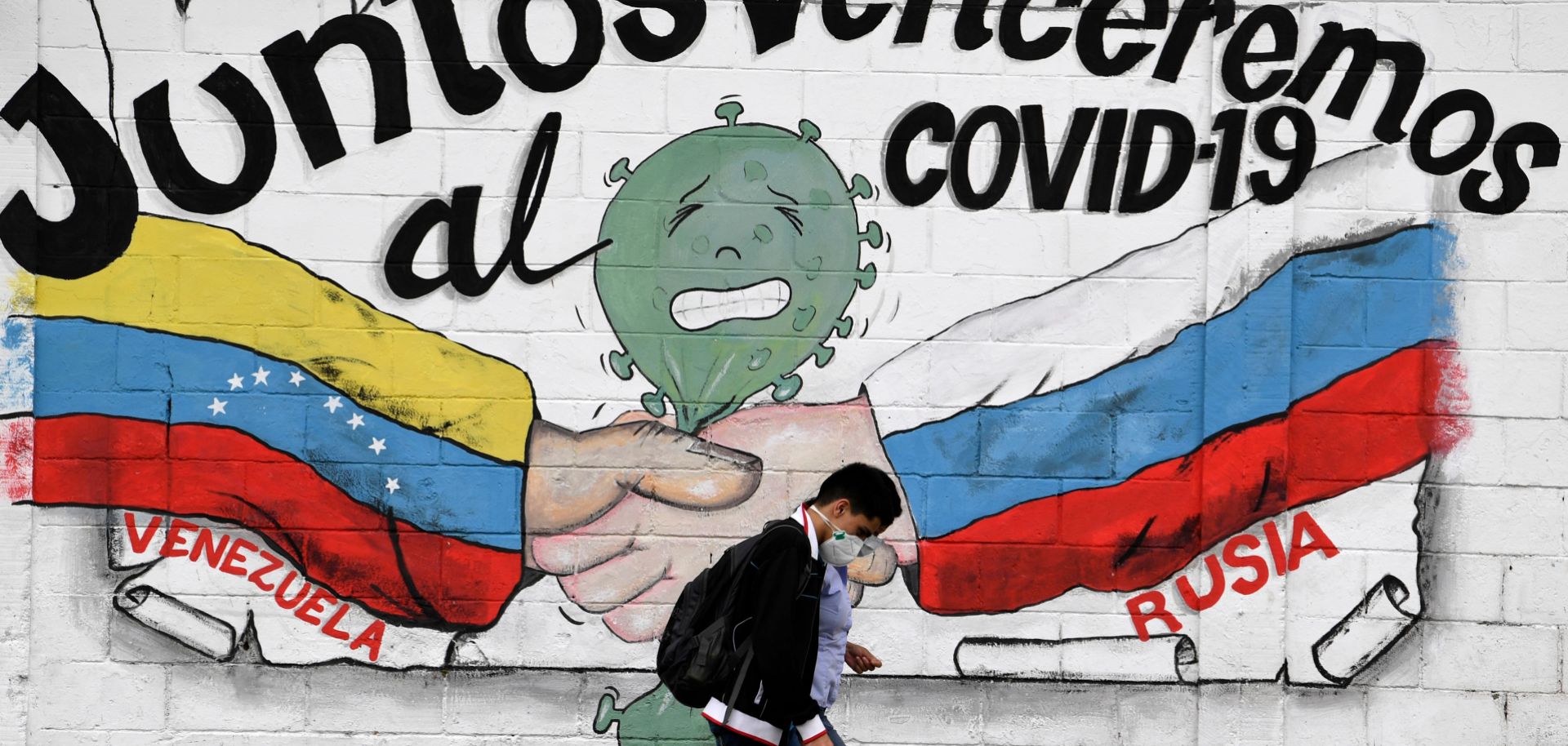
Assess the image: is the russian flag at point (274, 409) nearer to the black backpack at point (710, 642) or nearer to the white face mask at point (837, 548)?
the black backpack at point (710, 642)

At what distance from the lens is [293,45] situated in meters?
5.36

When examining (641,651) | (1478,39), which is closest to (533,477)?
(641,651)

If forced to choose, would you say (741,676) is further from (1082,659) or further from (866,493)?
(1082,659)

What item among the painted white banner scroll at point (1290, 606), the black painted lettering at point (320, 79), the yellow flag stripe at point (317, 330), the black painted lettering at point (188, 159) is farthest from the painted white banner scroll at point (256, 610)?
the painted white banner scroll at point (1290, 606)

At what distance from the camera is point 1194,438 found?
5.34m

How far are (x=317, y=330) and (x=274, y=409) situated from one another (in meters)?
0.34

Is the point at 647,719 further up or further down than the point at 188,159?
further down

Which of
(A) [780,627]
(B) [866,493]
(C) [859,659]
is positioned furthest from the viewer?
(C) [859,659]

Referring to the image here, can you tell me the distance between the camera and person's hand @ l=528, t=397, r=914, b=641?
5367 millimetres

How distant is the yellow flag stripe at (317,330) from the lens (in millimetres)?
5352

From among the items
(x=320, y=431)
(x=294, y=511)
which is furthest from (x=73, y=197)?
(x=294, y=511)

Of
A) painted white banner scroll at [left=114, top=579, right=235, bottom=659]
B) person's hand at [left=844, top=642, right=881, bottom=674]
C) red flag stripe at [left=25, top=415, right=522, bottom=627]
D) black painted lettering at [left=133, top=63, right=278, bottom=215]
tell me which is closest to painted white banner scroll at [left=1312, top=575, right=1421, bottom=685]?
person's hand at [left=844, top=642, right=881, bottom=674]

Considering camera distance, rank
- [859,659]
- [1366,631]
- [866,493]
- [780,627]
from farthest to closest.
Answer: [1366,631], [859,659], [866,493], [780,627]

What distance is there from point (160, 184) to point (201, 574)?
1480 millimetres
